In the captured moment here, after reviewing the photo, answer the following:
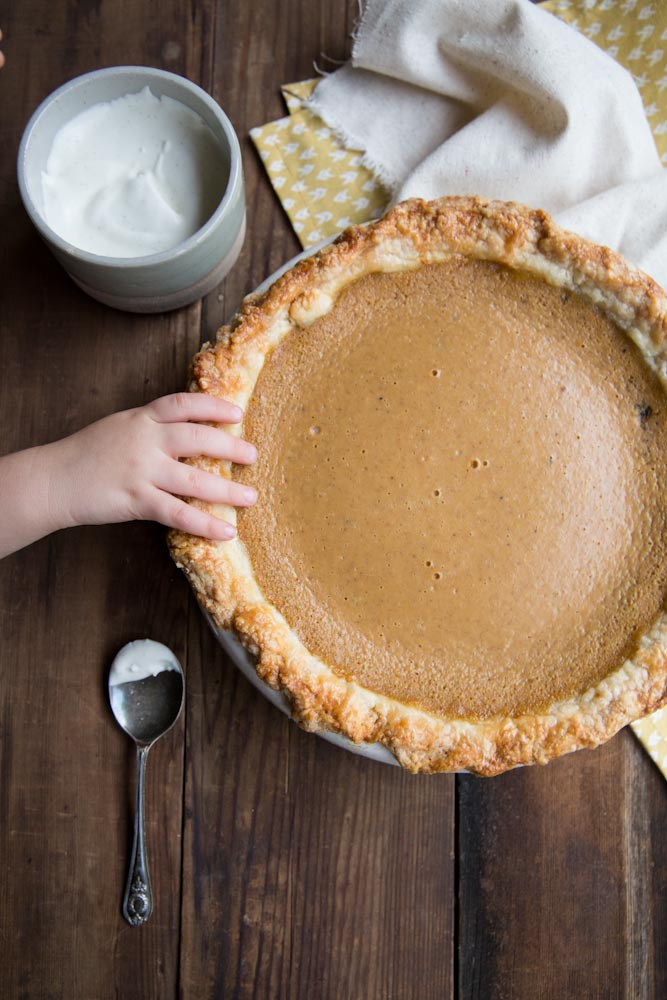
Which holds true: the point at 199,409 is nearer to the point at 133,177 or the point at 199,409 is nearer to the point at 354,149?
the point at 133,177

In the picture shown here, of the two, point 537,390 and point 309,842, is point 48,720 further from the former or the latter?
point 537,390

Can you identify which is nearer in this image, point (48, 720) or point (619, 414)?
point (619, 414)

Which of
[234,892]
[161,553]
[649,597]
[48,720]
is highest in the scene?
[649,597]

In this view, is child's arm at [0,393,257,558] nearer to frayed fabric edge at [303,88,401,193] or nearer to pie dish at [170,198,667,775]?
pie dish at [170,198,667,775]

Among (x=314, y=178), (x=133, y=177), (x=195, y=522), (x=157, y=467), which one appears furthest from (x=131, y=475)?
(x=314, y=178)

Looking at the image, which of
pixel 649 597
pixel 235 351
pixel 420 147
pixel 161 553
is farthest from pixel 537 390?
pixel 161 553

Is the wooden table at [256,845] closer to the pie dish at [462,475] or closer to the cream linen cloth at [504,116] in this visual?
the pie dish at [462,475]

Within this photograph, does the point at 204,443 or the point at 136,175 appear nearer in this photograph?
the point at 204,443

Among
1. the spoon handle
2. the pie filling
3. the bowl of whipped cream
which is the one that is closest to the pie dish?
the pie filling
